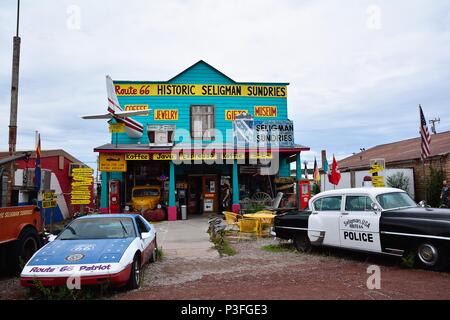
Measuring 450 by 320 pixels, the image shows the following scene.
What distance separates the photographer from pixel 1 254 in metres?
6.99

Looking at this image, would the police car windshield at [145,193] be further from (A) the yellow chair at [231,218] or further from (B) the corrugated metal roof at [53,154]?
(A) the yellow chair at [231,218]

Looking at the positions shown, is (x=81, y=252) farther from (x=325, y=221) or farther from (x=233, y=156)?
(x=233, y=156)

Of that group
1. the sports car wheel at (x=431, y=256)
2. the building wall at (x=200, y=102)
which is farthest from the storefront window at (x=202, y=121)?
the sports car wheel at (x=431, y=256)

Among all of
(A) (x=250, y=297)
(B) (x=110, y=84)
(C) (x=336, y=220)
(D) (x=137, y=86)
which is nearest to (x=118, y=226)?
(A) (x=250, y=297)

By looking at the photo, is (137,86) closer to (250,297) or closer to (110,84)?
(110,84)

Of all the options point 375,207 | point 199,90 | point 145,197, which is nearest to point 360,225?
point 375,207

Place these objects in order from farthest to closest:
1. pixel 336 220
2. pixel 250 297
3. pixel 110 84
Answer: pixel 110 84 → pixel 336 220 → pixel 250 297

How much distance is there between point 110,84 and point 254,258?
12.0 meters

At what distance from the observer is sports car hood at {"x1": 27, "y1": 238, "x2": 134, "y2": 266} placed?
5730 millimetres

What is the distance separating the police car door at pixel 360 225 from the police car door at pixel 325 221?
0.18 metres

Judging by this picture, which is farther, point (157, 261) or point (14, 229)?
point (157, 261)

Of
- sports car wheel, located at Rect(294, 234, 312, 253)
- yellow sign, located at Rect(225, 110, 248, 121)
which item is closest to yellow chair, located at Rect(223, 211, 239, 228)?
sports car wheel, located at Rect(294, 234, 312, 253)

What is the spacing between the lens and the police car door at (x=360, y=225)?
7656 mm
